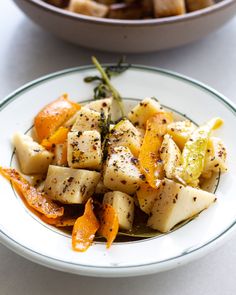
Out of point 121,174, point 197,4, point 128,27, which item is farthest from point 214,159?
point 197,4

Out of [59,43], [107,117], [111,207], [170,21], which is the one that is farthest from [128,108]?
[59,43]

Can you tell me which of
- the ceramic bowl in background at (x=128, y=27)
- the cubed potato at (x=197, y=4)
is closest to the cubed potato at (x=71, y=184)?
the ceramic bowl in background at (x=128, y=27)

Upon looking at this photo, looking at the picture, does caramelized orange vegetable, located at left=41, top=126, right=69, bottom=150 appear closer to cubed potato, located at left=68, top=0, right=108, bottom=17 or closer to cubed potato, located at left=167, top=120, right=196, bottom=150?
cubed potato, located at left=167, top=120, right=196, bottom=150

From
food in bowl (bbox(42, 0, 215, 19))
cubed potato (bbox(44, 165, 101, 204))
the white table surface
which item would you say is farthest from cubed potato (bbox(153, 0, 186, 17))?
cubed potato (bbox(44, 165, 101, 204))

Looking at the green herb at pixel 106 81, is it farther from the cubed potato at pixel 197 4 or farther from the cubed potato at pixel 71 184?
the cubed potato at pixel 197 4

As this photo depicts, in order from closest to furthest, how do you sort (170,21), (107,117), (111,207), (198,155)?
(111,207) < (198,155) < (107,117) < (170,21)

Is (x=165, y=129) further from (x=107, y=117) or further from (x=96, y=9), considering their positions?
(x=96, y=9)
